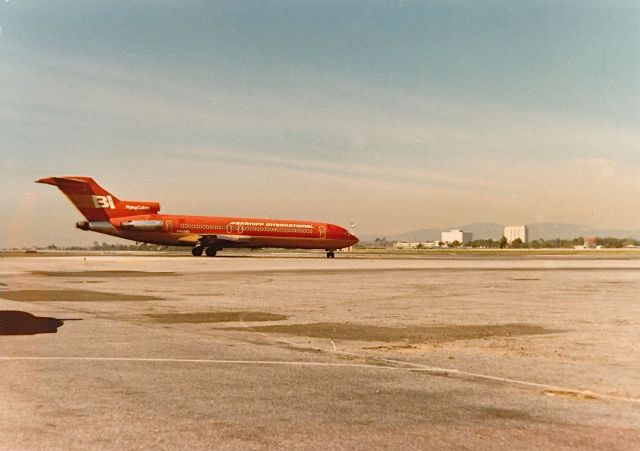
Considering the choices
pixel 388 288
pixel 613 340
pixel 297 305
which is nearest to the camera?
pixel 613 340

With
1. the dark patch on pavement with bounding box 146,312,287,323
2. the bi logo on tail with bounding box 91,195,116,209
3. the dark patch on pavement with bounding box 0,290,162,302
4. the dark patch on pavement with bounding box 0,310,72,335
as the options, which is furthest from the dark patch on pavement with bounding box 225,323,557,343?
the bi logo on tail with bounding box 91,195,116,209

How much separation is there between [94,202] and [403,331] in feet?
191

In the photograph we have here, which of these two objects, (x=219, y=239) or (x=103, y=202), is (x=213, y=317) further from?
(x=103, y=202)

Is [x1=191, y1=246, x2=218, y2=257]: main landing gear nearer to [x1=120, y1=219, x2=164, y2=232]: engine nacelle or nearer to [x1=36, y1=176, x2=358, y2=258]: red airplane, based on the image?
[x1=36, y1=176, x2=358, y2=258]: red airplane

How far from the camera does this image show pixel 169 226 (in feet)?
214

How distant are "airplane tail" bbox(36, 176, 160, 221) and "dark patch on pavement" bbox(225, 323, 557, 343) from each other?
55.8 meters

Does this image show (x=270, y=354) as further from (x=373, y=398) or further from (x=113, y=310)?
(x=113, y=310)

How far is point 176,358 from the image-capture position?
32.0 feet

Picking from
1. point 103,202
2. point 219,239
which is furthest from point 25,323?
point 103,202

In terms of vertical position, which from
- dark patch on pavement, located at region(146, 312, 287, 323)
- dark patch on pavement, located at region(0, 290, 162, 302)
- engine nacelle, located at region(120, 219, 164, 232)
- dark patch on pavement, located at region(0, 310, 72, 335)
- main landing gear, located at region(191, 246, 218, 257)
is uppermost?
engine nacelle, located at region(120, 219, 164, 232)

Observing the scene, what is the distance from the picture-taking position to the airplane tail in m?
63.4

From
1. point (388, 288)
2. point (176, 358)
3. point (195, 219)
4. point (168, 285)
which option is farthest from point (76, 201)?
point (176, 358)

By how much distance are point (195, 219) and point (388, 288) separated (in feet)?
148

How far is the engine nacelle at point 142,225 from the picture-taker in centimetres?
6413
